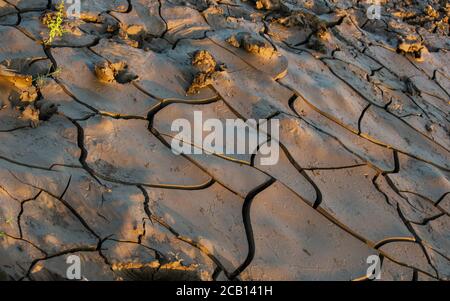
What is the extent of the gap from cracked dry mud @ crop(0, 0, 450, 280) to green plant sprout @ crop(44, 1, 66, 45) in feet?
0.11

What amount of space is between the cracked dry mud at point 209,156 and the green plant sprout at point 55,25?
1.4 inches

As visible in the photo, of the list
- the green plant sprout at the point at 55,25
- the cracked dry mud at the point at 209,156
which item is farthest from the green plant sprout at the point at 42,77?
the green plant sprout at the point at 55,25

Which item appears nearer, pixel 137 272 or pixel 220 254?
pixel 137 272

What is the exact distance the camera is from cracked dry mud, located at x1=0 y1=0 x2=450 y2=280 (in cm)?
222

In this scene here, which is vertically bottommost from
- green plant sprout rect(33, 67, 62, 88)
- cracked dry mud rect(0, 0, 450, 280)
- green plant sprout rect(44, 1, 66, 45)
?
cracked dry mud rect(0, 0, 450, 280)

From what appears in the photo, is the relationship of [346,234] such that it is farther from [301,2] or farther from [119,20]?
[301,2]

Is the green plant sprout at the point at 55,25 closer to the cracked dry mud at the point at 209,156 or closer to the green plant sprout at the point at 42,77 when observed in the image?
the cracked dry mud at the point at 209,156

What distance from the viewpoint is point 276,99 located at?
3.15 metres

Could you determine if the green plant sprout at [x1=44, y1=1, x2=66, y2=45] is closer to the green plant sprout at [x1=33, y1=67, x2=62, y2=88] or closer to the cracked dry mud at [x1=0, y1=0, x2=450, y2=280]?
the cracked dry mud at [x1=0, y1=0, x2=450, y2=280]

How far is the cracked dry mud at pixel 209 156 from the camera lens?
2.22 meters

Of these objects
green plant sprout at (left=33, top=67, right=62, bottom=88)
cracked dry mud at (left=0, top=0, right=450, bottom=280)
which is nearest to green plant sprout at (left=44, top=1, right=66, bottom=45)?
cracked dry mud at (left=0, top=0, right=450, bottom=280)

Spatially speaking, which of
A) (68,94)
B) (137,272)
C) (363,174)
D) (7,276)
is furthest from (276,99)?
(7,276)

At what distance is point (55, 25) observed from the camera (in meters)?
3.05
